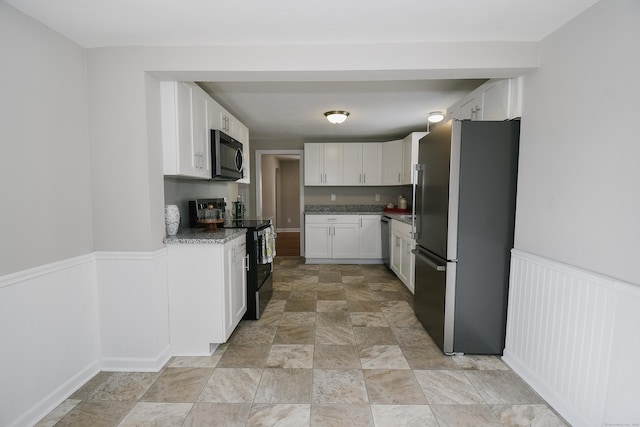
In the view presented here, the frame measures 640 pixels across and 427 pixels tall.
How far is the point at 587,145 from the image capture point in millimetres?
1525

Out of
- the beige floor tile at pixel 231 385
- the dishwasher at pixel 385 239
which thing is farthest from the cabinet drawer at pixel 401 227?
the beige floor tile at pixel 231 385

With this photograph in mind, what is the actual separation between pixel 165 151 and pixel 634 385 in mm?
2981

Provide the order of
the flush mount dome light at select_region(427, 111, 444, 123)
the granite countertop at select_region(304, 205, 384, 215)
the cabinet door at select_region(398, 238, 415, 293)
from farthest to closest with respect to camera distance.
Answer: the granite countertop at select_region(304, 205, 384, 215) < the flush mount dome light at select_region(427, 111, 444, 123) < the cabinet door at select_region(398, 238, 415, 293)

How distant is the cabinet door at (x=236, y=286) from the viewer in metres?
2.34

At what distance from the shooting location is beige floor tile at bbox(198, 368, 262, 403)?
181 centimetres

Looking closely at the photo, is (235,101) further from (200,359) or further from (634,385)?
(634,385)

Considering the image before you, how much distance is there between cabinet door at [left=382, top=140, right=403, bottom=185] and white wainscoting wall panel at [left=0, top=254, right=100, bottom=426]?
161 inches

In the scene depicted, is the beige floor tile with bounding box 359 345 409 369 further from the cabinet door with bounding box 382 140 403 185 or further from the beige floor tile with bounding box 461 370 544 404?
the cabinet door with bounding box 382 140 403 185

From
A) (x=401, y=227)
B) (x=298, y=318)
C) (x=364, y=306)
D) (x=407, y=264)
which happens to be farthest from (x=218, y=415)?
(x=401, y=227)

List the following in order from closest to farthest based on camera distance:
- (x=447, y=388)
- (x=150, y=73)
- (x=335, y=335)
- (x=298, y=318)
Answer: (x=447, y=388) < (x=150, y=73) < (x=335, y=335) < (x=298, y=318)

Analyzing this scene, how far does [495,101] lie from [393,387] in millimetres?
2199

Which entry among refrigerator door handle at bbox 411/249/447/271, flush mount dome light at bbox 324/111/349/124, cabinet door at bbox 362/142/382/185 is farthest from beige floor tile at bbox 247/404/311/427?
cabinet door at bbox 362/142/382/185

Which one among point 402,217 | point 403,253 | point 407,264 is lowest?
point 407,264

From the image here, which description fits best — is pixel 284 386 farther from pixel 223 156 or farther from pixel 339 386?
pixel 223 156
